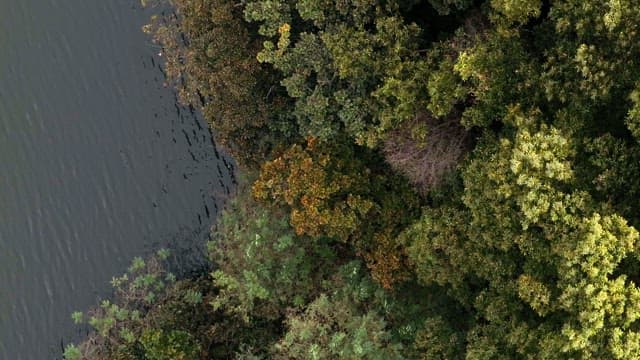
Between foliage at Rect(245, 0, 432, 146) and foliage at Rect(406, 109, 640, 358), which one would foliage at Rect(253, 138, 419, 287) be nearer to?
foliage at Rect(245, 0, 432, 146)

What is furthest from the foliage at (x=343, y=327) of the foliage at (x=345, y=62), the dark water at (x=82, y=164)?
the dark water at (x=82, y=164)

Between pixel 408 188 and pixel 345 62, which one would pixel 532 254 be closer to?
pixel 408 188

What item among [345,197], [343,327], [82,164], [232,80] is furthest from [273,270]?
[82,164]

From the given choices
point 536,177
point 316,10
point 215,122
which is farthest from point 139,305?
point 536,177

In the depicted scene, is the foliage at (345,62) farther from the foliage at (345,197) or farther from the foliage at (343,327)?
the foliage at (343,327)

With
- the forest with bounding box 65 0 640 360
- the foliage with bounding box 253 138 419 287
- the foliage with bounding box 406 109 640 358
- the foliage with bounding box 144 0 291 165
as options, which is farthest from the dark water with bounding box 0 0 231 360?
the foliage with bounding box 406 109 640 358

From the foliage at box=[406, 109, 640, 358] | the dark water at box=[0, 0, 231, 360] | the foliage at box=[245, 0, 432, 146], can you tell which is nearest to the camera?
the foliage at box=[406, 109, 640, 358]

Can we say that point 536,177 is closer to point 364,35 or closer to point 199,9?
point 364,35
